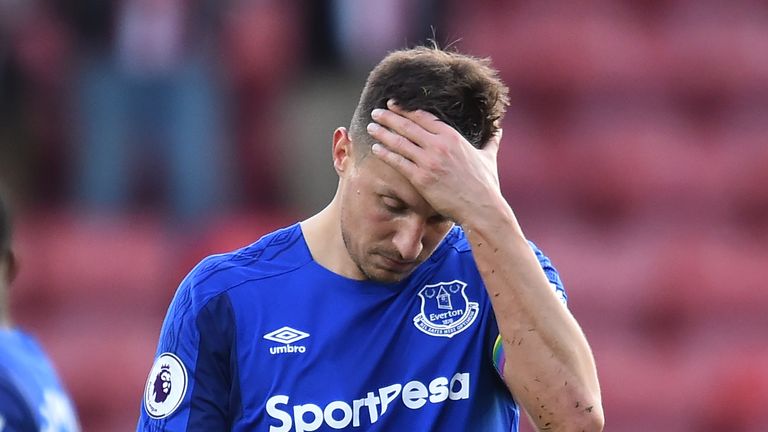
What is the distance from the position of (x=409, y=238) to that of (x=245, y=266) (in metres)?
0.38

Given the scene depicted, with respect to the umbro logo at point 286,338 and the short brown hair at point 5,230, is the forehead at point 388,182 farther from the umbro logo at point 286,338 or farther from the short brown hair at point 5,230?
the short brown hair at point 5,230

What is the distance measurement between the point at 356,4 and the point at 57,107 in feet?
6.70

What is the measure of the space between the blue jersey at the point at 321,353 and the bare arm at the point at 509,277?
137mm

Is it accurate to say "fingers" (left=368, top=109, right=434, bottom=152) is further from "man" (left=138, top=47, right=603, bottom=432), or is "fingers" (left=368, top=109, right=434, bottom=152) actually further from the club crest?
the club crest

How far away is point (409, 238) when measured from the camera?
2701mm

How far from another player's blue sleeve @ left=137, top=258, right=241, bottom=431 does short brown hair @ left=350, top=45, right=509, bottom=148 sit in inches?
18.9

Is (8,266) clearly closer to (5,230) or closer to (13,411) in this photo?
(5,230)

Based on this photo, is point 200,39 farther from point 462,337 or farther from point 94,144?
point 462,337

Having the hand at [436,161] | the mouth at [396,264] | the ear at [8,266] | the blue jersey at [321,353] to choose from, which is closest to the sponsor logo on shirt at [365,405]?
the blue jersey at [321,353]

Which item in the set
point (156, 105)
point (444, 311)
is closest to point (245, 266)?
point (444, 311)

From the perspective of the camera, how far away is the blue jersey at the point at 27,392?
3238 millimetres

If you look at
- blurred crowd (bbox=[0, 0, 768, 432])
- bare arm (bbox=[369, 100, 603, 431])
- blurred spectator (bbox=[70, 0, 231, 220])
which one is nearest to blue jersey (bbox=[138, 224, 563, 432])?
bare arm (bbox=[369, 100, 603, 431])

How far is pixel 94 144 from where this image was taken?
289 inches

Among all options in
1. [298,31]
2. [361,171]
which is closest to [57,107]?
[298,31]
